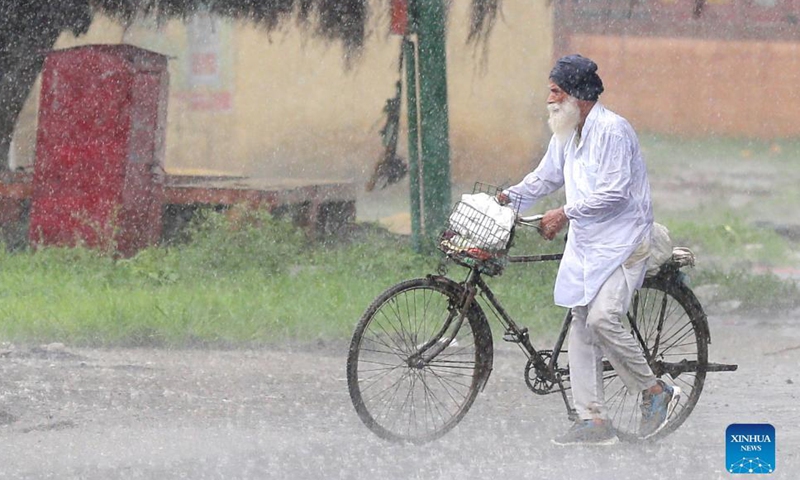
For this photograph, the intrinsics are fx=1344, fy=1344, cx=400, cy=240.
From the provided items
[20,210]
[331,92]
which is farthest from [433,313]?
[331,92]

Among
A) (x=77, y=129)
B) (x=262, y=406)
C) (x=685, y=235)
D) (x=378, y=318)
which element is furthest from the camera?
(x=685, y=235)

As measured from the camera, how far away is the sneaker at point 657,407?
5.74 m

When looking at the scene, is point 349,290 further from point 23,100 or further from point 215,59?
point 215,59

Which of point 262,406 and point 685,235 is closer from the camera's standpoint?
point 262,406

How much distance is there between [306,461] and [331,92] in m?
10.3

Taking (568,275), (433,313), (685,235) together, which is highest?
(568,275)

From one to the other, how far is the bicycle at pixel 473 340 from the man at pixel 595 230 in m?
0.14

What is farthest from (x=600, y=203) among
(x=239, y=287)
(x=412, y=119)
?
(x=412, y=119)

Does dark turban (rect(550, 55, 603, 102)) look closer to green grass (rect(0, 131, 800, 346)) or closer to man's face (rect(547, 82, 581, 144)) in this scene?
man's face (rect(547, 82, 581, 144))

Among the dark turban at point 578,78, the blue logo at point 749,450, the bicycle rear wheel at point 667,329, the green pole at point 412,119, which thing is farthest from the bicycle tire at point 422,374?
the green pole at point 412,119

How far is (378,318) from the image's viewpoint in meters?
5.86

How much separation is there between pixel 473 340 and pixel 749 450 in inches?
47.9

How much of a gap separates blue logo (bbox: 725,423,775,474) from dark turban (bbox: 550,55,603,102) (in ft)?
4.86

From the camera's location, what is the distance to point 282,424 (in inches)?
244
